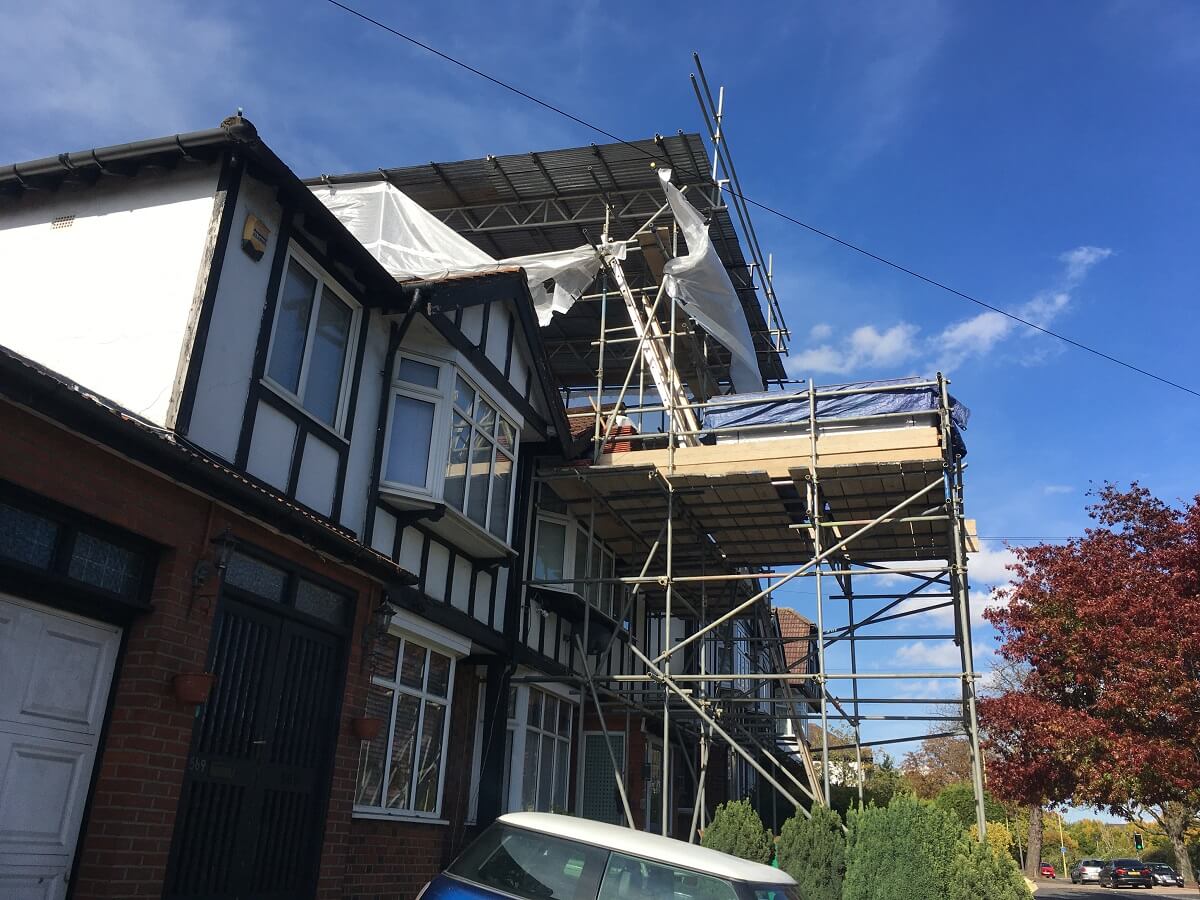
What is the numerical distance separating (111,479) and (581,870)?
405 centimetres

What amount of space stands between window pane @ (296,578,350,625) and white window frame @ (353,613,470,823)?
102cm

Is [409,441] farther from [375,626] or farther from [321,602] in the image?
[321,602]

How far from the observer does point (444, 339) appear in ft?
36.1

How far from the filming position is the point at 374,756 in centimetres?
980

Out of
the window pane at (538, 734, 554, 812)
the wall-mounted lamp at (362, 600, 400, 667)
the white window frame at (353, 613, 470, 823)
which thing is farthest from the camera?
the window pane at (538, 734, 554, 812)

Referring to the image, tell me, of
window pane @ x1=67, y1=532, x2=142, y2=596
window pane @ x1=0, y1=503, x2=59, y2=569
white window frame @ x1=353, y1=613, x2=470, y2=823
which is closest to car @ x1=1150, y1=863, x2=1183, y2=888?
white window frame @ x1=353, y1=613, x2=470, y2=823

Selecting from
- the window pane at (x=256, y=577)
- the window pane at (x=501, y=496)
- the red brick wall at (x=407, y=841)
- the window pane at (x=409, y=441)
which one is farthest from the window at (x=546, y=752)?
the window pane at (x=256, y=577)

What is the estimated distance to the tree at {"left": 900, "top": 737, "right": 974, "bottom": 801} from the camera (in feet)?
177

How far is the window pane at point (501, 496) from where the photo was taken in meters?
12.4

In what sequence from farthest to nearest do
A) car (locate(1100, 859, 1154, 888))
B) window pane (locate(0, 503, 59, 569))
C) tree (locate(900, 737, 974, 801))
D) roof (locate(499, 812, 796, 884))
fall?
tree (locate(900, 737, 974, 801)) < car (locate(1100, 859, 1154, 888)) < window pane (locate(0, 503, 59, 569)) < roof (locate(499, 812, 796, 884))

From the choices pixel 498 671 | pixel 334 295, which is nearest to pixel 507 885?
pixel 334 295

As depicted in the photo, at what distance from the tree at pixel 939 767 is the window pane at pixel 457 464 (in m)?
49.0

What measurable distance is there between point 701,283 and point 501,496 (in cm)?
590

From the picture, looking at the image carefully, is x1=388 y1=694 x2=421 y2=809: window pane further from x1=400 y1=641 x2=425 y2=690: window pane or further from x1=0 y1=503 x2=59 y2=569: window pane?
x1=0 y1=503 x2=59 y2=569: window pane
